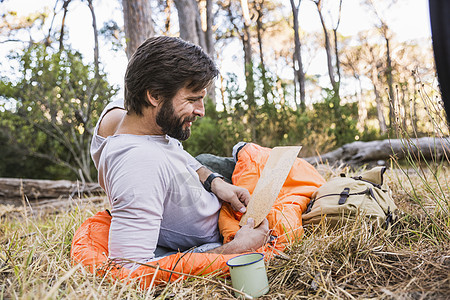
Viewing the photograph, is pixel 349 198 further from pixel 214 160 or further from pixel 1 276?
pixel 1 276

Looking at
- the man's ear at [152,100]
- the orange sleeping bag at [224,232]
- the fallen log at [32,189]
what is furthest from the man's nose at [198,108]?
the fallen log at [32,189]

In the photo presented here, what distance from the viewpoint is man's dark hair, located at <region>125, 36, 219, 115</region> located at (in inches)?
70.3

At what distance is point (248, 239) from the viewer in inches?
69.3

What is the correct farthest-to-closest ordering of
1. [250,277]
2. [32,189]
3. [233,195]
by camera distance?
[32,189] → [233,195] → [250,277]

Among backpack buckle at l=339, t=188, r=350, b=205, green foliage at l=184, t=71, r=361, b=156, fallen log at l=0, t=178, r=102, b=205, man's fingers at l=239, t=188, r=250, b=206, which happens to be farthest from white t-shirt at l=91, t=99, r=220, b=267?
green foliage at l=184, t=71, r=361, b=156

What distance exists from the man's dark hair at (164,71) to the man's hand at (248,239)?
31.4 inches

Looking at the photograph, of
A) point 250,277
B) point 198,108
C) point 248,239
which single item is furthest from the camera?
point 198,108

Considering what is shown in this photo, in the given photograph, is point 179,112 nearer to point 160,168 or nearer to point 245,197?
point 160,168

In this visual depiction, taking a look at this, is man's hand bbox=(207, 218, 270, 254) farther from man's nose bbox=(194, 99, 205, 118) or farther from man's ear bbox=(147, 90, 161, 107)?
man's ear bbox=(147, 90, 161, 107)

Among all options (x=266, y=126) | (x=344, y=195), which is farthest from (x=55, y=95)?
(x=344, y=195)

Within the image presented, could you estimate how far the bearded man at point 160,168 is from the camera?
61.7 inches

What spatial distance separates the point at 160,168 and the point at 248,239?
58 centimetres

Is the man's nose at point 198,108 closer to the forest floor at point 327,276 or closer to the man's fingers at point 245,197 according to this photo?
the man's fingers at point 245,197

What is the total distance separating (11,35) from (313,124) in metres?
12.6
